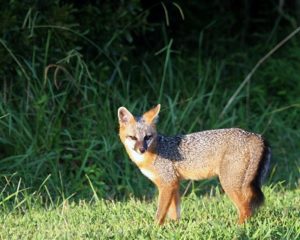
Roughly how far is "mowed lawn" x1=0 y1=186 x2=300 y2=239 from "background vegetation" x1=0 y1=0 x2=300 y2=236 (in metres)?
0.25

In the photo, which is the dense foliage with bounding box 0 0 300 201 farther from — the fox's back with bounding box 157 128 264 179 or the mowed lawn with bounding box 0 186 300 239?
the fox's back with bounding box 157 128 264 179

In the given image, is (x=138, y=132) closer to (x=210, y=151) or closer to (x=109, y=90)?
(x=210, y=151)

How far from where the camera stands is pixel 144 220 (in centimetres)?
664

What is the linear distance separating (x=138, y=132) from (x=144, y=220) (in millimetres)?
656

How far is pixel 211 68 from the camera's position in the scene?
35.3 feet

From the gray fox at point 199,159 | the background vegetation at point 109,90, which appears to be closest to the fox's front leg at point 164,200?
the gray fox at point 199,159

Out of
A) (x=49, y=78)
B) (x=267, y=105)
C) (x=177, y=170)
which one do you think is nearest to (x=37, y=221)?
(x=177, y=170)

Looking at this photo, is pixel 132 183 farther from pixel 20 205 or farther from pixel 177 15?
pixel 177 15

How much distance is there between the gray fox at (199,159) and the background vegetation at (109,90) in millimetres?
990

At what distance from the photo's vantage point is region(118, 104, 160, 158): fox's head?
268 inches

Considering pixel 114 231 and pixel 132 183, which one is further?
pixel 132 183

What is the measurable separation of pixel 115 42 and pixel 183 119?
108 centimetres

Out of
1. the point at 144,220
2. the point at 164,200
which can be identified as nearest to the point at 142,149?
the point at 164,200

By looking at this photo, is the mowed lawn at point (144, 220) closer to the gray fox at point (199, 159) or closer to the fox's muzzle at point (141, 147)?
the gray fox at point (199, 159)
